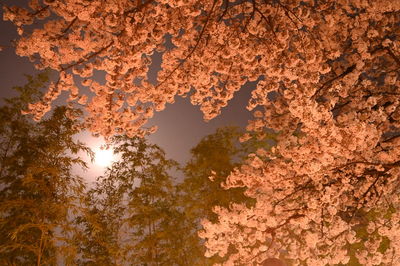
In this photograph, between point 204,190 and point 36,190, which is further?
point 204,190

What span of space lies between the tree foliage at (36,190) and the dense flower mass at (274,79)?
5.92 feet

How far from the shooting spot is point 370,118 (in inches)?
243

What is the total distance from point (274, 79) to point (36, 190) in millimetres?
5761

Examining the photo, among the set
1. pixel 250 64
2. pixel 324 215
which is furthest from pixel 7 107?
pixel 324 215

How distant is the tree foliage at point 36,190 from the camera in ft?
21.7

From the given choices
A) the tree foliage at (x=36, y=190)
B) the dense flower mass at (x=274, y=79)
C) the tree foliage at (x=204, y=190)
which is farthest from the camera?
the tree foliage at (x=204, y=190)

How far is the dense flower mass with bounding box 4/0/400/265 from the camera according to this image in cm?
478

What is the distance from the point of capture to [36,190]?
7.40 meters

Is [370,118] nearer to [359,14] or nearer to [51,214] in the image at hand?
[359,14]

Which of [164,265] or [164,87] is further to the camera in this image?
[164,265]

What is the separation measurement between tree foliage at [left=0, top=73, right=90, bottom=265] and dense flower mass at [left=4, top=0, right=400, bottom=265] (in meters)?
1.80

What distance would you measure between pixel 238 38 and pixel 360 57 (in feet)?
10.8

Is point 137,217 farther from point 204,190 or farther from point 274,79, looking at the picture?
point 274,79

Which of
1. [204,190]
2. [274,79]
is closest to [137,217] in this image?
[204,190]
